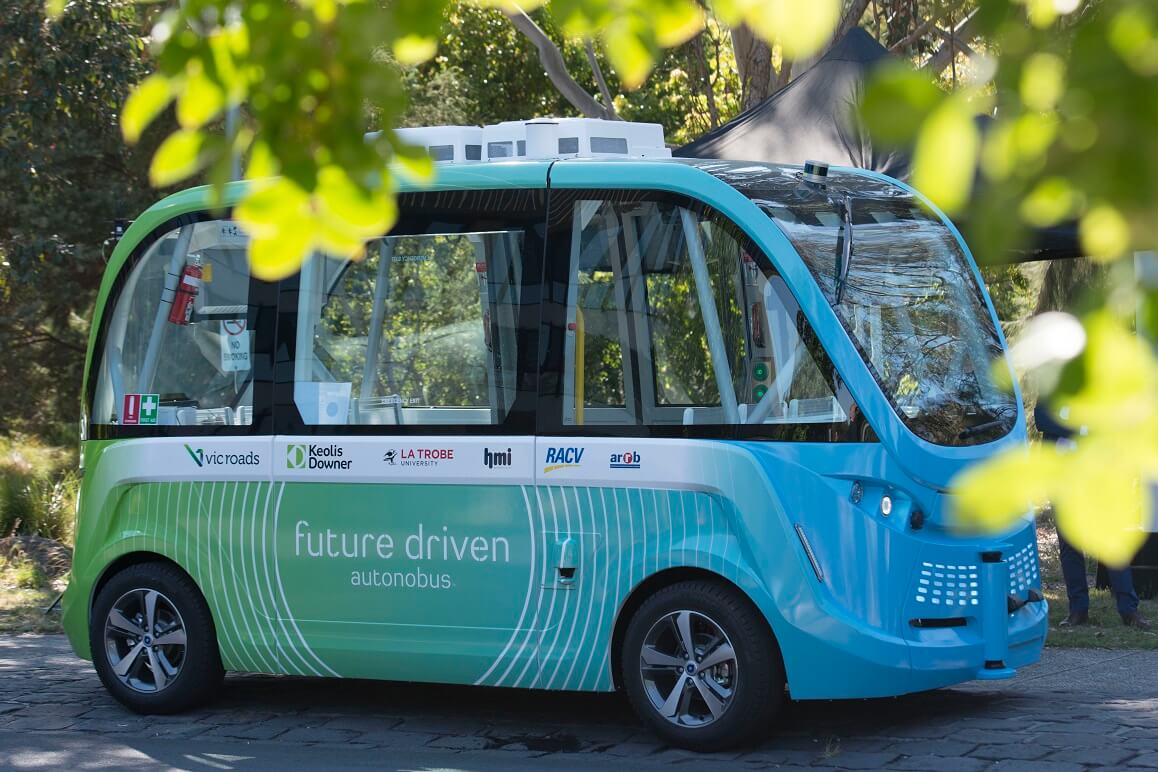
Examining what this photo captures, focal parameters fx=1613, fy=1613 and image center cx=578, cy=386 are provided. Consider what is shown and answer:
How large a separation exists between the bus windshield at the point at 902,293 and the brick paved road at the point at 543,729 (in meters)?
1.36

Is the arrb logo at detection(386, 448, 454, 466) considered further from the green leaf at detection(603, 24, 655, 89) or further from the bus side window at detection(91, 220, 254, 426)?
the green leaf at detection(603, 24, 655, 89)

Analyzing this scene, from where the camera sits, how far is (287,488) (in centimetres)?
788

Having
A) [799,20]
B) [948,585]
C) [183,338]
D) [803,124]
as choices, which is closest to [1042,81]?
[799,20]

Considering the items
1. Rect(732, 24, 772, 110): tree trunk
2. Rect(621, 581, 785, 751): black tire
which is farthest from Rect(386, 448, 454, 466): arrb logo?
Rect(732, 24, 772, 110): tree trunk

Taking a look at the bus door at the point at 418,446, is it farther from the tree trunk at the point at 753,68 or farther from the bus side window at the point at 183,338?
the tree trunk at the point at 753,68

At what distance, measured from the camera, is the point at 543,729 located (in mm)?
7707

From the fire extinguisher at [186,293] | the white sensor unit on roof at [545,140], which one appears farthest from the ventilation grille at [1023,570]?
the fire extinguisher at [186,293]

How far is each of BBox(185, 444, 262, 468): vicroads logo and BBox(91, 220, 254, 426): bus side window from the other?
0.15 m

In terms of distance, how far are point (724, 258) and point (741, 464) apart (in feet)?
3.09

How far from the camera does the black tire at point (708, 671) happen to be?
22.4ft

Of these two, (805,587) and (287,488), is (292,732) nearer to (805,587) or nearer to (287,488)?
(287,488)

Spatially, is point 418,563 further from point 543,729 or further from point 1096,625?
point 1096,625

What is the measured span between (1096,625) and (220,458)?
5.52 meters

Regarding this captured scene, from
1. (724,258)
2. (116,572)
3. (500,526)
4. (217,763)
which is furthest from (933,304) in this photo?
(116,572)
